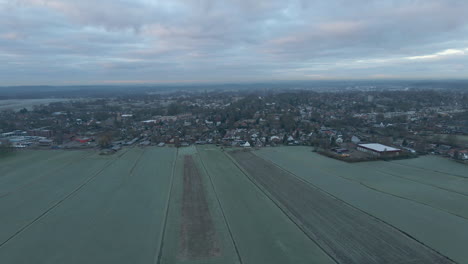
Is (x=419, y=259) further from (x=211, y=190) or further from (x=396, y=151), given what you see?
(x=396, y=151)

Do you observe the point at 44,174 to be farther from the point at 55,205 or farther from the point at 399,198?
the point at 399,198

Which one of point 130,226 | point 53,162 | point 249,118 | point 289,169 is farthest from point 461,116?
point 53,162

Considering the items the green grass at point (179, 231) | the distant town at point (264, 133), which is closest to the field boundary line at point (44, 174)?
the distant town at point (264, 133)

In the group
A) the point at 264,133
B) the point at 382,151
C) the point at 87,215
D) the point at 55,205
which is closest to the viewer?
the point at 87,215

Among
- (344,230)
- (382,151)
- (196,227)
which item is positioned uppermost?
(382,151)

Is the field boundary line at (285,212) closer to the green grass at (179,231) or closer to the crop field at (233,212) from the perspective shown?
the crop field at (233,212)

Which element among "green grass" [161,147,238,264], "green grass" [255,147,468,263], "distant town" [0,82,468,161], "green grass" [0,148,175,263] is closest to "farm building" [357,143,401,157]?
"distant town" [0,82,468,161]

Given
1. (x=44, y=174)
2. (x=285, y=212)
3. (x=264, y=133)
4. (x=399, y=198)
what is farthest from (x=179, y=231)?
(x=264, y=133)
